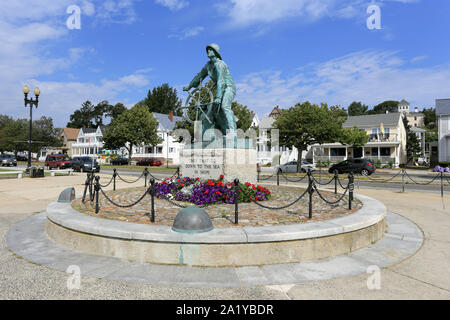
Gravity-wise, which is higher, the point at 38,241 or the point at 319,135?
the point at 319,135

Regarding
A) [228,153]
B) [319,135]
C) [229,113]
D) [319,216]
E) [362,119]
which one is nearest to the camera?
[319,216]

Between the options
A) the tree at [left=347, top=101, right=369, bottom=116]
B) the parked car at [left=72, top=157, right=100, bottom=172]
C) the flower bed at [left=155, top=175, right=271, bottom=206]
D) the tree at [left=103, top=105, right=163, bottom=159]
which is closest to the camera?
the flower bed at [left=155, top=175, right=271, bottom=206]

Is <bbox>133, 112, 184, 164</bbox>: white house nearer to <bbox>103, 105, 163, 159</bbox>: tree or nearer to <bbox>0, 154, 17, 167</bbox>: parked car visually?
<bbox>103, 105, 163, 159</bbox>: tree

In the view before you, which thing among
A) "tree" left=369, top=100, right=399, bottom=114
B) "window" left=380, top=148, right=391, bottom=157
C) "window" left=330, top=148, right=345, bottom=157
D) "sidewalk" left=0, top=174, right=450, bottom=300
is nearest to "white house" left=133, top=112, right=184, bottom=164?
"window" left=330, top=148, right=345, bottom=157

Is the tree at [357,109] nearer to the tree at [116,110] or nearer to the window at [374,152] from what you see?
the window at [374,152]

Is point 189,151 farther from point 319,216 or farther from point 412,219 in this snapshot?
point 412,219

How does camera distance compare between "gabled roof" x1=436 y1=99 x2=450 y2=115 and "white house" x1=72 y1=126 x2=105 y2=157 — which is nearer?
"gabled roof" x1=436 y1=99 x2=450 y2=115

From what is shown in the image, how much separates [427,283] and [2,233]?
8.07 metres

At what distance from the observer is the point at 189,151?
930cm

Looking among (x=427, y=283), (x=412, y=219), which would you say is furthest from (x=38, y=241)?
(x=412, y=219)

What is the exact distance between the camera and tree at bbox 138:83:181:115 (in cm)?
8225

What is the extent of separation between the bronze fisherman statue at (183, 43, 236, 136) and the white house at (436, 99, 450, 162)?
3818cm

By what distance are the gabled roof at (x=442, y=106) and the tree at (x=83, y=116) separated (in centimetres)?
10544

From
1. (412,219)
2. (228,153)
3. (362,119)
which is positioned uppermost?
(362,119)
